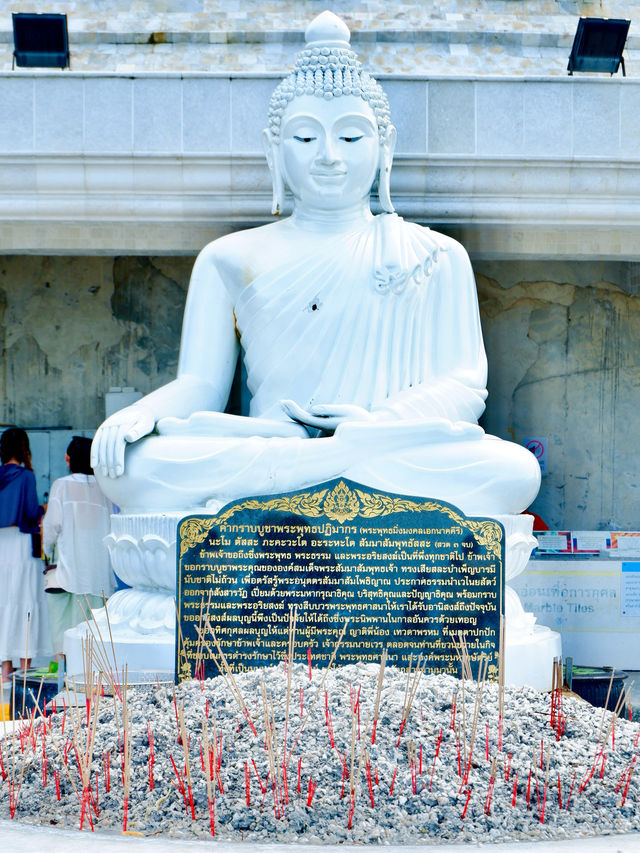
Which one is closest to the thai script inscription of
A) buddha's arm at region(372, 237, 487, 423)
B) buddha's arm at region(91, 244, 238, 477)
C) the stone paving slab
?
buddha's arm at region(372, 237, 487, 423)

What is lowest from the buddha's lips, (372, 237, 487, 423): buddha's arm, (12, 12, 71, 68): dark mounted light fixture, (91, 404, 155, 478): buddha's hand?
(91, 404, 155, 478): buddha's hand

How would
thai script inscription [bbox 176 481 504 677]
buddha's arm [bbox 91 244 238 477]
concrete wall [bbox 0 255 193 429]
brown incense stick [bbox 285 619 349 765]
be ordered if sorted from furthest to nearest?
concrete wall [bbox 0 255 193 429], buddha's arm [bbox 91 244 238 477], thai script inscription [bbox 176 481 504 677], brown incense stick [bbox 285 619 349 765]

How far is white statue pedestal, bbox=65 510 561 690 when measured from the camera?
14.6 feet

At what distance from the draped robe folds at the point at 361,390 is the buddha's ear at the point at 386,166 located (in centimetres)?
7

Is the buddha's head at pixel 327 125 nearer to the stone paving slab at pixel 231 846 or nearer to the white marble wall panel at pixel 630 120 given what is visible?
the white marble wall panel at pixel 630 120

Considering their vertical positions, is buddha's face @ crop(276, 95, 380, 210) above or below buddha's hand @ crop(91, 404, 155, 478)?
above

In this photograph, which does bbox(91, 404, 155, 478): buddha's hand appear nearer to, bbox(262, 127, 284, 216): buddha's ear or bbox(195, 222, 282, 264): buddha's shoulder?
bbox(195, 222, 282, 264): buddha's shoulder

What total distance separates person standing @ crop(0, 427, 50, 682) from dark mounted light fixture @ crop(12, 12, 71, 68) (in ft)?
5.37

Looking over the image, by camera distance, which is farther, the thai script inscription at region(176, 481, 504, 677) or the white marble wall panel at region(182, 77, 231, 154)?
the white marble wall panel at region(182, 77, 231, 154)

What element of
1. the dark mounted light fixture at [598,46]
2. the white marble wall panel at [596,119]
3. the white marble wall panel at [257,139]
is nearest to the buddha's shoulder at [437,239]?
the white marble wall panel at [257,139]

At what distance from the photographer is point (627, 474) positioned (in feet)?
20.7

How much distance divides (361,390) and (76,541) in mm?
1400

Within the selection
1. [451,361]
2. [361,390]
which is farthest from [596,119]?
[361,390]

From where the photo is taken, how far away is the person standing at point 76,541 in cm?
550
